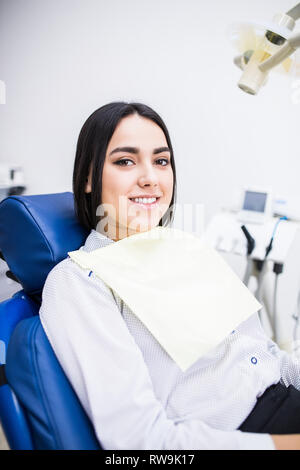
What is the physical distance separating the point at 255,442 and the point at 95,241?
549 mm

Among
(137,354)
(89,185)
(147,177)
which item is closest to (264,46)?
(147,177)

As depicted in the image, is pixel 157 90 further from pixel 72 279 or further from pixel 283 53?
pixel 72 279

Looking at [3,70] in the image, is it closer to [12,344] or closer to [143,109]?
[143,109]

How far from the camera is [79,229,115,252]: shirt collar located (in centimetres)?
72

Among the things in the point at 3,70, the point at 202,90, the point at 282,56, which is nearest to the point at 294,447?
the point at 282,56

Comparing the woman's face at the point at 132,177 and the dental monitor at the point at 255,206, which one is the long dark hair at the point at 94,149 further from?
the dental monitor at the point at 255,206

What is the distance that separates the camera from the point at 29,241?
0.64 m

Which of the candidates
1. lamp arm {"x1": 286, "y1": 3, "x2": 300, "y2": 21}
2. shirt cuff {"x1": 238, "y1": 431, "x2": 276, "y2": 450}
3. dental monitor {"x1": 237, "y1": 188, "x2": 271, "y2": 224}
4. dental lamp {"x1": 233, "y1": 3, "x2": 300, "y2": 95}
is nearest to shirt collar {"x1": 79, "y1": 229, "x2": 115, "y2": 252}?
shirt cuff {"x1": 238, "y1": 431, "x2": 276, "y2": 450}

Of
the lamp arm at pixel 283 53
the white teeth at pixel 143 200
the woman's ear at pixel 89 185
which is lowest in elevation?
the white teeth at pixel 143 200

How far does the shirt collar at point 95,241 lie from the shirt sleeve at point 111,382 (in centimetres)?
18

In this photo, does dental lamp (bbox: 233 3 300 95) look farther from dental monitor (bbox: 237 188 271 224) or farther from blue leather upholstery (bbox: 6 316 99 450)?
blue leather upholstery (bbox: 6 316 99 450)

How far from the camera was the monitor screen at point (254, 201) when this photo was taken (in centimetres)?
157

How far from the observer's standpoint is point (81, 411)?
0.48 metres

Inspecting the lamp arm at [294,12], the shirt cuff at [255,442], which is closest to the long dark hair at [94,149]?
the lamp arm at [294,12]
